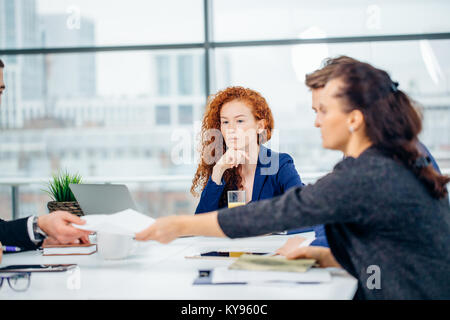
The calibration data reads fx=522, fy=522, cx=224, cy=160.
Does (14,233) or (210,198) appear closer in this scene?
(14,233)

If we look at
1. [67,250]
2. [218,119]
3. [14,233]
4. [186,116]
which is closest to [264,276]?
[67,250]

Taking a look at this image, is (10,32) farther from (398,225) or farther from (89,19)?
(398,225)

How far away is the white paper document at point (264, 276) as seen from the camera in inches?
46.8

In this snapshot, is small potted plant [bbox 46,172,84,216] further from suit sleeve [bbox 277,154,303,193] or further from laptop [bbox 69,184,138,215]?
suit sleeve [bbox 277,154,303,193]

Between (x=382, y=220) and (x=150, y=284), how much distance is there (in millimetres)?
547

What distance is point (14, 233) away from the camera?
5.76 ft

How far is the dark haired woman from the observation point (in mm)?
1145

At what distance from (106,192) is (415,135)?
1118 mm

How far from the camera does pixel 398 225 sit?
1.15 meters

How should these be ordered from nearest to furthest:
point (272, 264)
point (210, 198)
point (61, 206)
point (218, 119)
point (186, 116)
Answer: point (272, 264)
point (61, 206)
point (210, 198)
point (218, 119)
point (186, 116)

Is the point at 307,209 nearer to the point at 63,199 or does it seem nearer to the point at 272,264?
the point at 272,264

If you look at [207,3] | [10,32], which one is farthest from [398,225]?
[10,32]

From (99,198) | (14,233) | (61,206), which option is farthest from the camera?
(61,206)

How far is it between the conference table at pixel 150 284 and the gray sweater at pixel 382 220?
9cm
